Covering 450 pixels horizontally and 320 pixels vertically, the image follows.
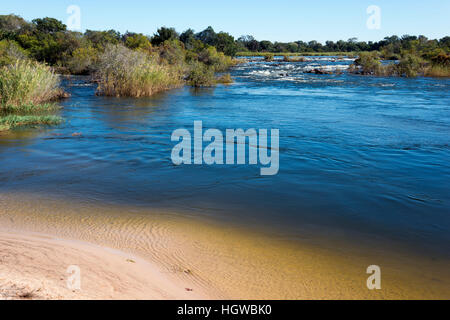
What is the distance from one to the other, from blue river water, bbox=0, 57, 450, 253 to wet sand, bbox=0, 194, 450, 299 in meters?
0.61

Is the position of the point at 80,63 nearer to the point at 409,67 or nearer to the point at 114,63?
the point at 114,63

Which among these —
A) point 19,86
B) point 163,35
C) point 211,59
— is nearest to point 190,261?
point 19,86

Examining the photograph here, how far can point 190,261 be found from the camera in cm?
450

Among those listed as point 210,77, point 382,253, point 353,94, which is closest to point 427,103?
point 353,94

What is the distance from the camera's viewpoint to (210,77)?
100 ft

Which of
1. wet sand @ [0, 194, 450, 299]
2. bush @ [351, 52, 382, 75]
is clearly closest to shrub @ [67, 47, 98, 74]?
bush @ [351, 52, 382, 75]

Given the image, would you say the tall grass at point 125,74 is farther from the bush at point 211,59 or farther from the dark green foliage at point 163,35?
the dark green foliage at point 163,35

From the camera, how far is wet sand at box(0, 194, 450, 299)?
378cm

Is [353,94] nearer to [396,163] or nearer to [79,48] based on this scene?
[396,163]

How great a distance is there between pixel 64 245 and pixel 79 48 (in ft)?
143

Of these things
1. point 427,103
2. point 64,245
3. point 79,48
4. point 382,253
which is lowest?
point 382,253

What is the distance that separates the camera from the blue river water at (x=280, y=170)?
6.36m

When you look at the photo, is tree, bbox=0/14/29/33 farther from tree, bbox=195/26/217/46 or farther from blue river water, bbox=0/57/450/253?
blue river water, bbox=0/57/450/253

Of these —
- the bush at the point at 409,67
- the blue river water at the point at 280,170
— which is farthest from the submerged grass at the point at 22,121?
the bush at the point at 409,67
